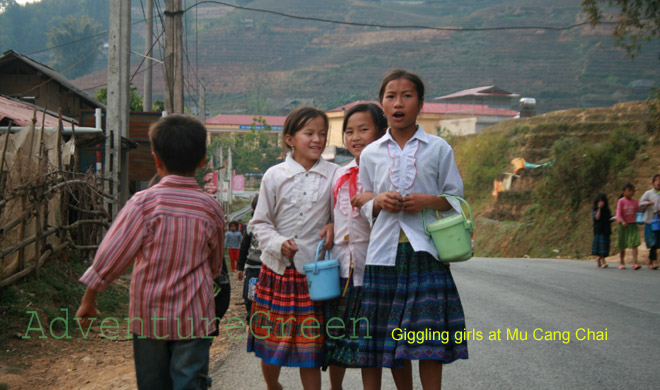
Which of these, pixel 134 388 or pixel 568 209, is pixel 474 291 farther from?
pixel 568 209

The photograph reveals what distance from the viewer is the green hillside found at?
23828 mm

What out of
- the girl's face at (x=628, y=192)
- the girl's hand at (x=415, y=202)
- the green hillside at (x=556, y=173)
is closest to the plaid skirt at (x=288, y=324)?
the girl's hand at (x=415, y=202)

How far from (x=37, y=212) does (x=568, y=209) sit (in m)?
22.3

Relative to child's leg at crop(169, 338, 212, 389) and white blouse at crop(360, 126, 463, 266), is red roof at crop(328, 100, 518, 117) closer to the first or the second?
white blouse at crop(360, 126, 463, 266)

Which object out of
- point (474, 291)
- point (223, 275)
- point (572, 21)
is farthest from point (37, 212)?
point (572, 21)

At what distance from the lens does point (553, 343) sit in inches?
235

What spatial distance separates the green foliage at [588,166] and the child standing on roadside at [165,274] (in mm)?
23565

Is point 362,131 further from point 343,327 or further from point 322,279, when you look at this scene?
point 343,327

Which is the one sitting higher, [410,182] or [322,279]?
[410,182]

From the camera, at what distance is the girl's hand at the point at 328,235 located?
383cm

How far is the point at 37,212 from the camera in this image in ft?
24.0

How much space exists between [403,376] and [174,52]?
12.4m

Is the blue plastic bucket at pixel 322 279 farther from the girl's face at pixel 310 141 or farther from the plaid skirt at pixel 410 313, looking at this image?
the girl's face at pixel 310 141

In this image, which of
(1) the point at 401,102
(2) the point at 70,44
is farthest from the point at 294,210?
(2) the point at 70,44
